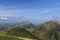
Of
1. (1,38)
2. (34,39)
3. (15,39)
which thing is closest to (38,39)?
(34,39)

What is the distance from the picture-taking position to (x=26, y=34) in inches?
2869

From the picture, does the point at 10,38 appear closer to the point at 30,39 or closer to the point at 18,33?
the point at 30,39

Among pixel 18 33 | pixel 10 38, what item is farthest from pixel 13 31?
pixel 10 38

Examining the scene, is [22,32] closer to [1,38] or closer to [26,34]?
[26,34]

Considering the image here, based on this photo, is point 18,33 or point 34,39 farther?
point 18,33

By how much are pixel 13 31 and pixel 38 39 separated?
15.0 m

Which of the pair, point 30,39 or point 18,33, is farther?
point 18,33

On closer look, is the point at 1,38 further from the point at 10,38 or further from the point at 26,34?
the point at 26,34

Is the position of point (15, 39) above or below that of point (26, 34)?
below

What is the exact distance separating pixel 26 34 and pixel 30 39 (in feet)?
34.1

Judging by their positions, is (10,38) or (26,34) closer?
(10,38)

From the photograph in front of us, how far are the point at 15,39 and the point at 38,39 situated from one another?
8648 millimetres

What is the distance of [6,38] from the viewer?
199ft

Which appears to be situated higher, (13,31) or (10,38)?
(13,31)
